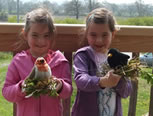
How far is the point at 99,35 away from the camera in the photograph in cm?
173

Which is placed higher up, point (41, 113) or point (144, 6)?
point (144, 6)

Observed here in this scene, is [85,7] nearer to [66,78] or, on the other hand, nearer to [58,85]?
[66,78]

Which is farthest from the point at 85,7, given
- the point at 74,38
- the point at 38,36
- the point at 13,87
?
the point at 13,87

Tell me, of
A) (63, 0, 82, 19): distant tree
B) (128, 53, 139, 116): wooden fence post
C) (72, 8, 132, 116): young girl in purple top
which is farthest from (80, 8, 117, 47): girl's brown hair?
(63, 0, 82, 19): distant tree

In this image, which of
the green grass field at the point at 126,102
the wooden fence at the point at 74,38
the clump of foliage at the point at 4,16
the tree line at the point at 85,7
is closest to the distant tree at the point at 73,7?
the tree line at the point at 85,7

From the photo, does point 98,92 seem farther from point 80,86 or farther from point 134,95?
point 134,95

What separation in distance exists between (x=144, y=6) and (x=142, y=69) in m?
2.21

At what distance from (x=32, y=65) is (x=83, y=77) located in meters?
0.35

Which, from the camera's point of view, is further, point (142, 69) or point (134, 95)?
point (134, 95)

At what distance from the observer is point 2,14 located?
4363 mm

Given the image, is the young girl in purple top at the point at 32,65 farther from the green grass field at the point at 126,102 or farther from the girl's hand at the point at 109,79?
the green grass field at the point at 126,102

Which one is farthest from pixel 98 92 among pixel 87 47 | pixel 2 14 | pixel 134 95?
pixel 2 14

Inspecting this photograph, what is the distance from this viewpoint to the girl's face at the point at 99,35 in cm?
172

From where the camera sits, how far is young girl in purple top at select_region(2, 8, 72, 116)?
1673mm
